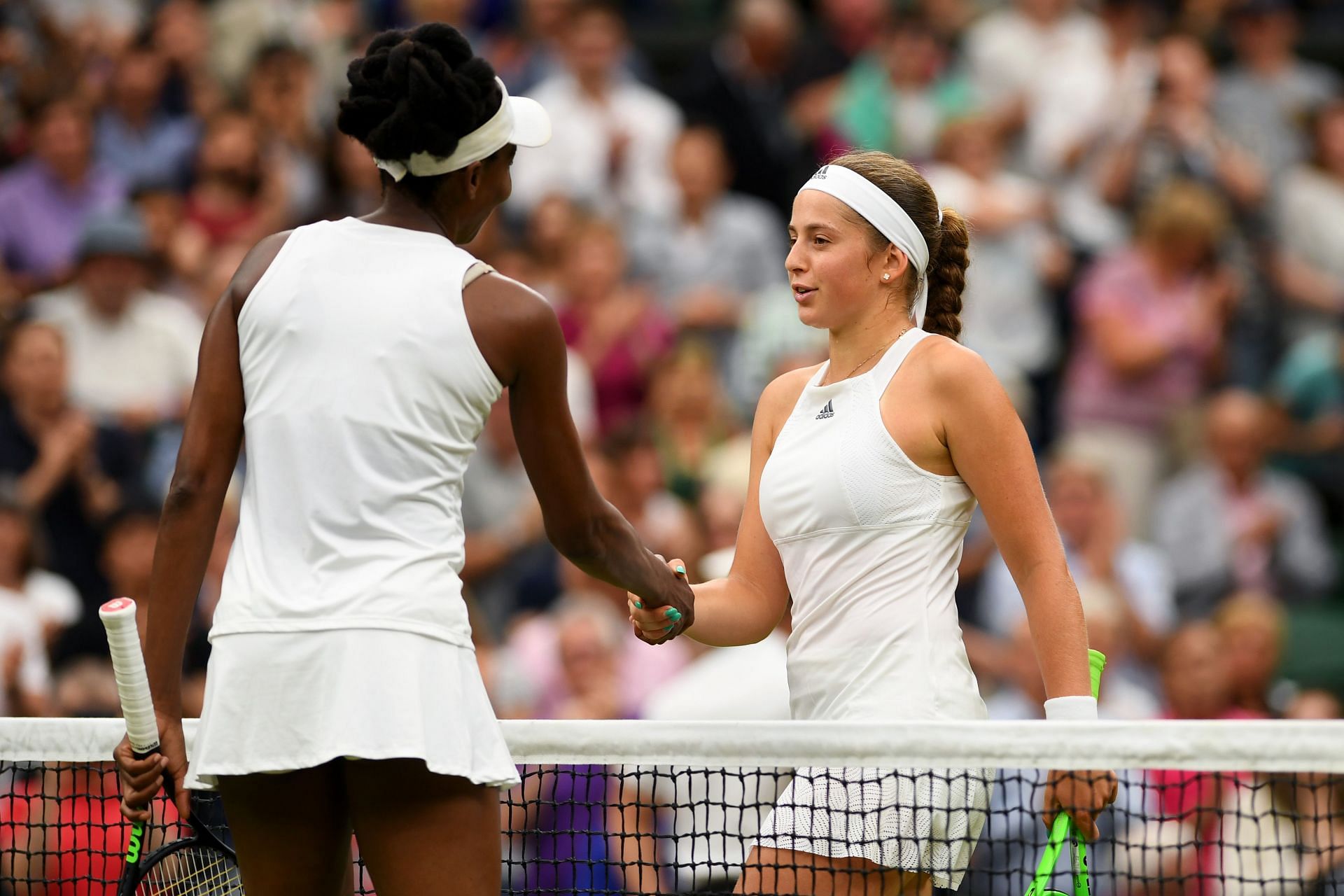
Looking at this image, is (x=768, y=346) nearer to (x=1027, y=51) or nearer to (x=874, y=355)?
(x=1027, y=51)

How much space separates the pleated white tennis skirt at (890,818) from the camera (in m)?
3.52

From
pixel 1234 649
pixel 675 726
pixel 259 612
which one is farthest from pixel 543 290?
pixel 259 612

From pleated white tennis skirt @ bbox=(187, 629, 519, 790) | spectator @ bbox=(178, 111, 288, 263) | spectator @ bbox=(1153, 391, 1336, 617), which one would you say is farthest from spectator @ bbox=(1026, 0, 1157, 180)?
pleated white tennis skirt @ bbox=(187, 629, 519, 790)

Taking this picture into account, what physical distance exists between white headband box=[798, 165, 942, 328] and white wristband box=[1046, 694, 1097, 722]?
3.18 feet

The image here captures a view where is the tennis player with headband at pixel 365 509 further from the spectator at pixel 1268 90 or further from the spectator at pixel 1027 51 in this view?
the spectator at pixel 1268 90

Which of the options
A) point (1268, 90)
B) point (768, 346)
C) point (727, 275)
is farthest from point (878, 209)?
point (1268, 90)

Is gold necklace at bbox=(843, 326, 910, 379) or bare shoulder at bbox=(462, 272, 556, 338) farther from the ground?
gold necklace at bbox=(843, 326, 910, 379)

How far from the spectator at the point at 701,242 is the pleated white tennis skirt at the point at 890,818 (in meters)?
5.91

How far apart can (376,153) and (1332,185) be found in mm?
7828

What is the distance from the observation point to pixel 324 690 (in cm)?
289

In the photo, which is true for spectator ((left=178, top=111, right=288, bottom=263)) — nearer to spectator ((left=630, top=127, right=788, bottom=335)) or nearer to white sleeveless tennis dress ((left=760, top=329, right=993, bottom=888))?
spectator ((left=630, top=127, right=788, bottom=335))

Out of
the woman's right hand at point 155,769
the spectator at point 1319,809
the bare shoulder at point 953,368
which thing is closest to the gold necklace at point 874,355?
the bare shoulder at point 953,368

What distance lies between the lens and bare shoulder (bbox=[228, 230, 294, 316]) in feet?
9.98

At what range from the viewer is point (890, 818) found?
141 inches
